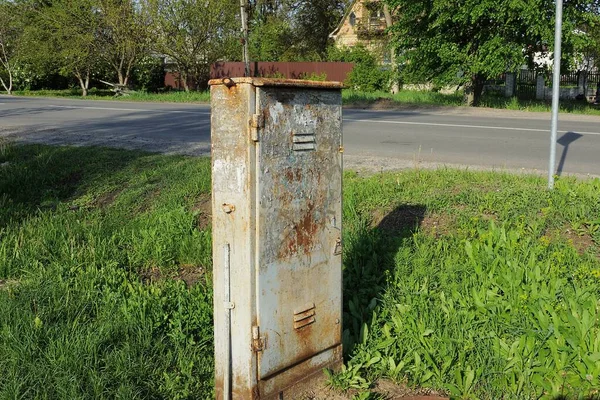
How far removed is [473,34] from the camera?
21.5m

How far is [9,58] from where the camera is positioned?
38.2m

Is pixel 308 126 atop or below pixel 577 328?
atop

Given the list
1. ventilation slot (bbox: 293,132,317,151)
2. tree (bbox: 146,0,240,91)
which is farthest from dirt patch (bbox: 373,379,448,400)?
tree (bbox: 146,0,240,91)

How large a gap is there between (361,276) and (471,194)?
1.91 m

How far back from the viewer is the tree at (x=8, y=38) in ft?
123

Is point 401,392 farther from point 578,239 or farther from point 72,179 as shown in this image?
point 72,179

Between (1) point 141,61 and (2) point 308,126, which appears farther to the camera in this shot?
(1) point 141,61

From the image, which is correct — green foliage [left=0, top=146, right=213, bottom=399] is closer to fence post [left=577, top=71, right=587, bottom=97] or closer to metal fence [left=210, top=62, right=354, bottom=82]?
fence post [left=577, top=71, right=587, bottom=97]

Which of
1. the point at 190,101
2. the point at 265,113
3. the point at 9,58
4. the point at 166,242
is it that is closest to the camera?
the point at 265,113

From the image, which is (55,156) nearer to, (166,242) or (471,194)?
(166,242)

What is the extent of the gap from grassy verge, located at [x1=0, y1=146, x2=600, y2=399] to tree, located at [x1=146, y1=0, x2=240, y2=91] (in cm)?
2403

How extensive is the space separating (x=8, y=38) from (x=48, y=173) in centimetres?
3409

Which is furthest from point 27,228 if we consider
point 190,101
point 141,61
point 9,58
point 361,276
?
point 9,58

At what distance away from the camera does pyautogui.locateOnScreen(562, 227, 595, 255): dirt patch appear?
5.13m
